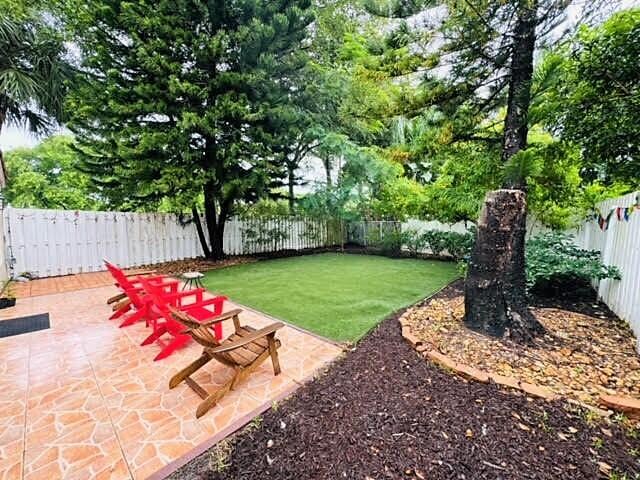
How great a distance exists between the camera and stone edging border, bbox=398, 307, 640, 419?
201cm

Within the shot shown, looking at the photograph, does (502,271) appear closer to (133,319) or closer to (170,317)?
(170,317)

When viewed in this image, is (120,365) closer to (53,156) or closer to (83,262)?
(83,262)

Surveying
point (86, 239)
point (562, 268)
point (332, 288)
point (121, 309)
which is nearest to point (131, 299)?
point (121, 309)

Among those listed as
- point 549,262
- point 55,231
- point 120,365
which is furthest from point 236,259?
point 549,262

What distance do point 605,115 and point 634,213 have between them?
5.95 feet

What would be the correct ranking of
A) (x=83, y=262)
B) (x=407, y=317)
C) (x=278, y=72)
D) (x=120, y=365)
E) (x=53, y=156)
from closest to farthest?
(x=120, y=365) → (x=407, y=317) → (x=83, y=262) → (x=278, y=72) → (x=53, y=156)

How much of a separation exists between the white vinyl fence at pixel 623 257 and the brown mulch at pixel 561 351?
0.69 ft

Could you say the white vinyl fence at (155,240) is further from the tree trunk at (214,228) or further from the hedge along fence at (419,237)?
the tree trunk at (214,228)

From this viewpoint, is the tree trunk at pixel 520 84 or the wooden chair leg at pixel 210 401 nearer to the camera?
the wooden chair leg at pixel 210 401

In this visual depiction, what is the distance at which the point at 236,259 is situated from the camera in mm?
9680

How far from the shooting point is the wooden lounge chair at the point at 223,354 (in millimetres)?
2256

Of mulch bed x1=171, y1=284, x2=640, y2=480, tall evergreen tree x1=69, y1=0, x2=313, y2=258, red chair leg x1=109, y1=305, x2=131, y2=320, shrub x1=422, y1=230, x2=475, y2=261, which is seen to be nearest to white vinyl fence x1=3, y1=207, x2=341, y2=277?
tall evergreen tree x1=69, y1=0, x2=313, y2=258

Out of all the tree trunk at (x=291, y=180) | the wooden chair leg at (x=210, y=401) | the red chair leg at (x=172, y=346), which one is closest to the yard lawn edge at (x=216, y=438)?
the wooden chair leg at (x=210, y=401)

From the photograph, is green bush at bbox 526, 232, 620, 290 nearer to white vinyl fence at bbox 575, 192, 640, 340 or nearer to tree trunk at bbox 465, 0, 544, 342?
white vinyl fence at bbox 575, 192, 640, 340
